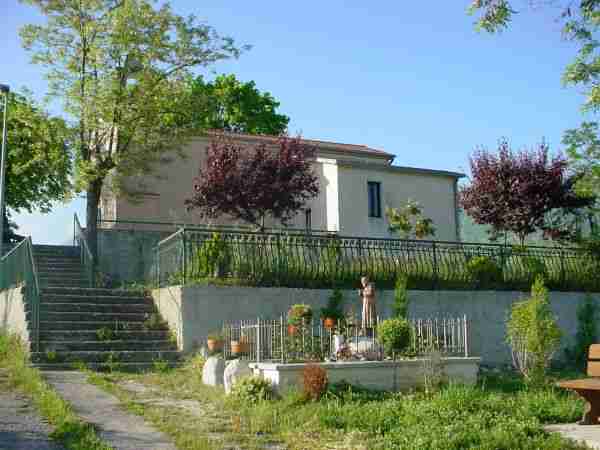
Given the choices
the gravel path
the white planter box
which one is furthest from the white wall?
the gravel path

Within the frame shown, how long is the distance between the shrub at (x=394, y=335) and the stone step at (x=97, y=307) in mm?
6573

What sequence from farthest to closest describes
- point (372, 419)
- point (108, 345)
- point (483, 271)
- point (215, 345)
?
point (483, 271)
point (108, 345)
point (215, 345)
point (372, 419)

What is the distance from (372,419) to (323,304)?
870 centimetres

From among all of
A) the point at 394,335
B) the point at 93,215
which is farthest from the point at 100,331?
the point at 93,215

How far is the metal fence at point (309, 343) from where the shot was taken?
1302cm

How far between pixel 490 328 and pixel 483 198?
562 centimetres

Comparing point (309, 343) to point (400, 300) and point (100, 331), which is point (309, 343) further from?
point (400, 300)

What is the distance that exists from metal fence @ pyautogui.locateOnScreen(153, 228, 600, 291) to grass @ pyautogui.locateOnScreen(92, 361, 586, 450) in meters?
5.57

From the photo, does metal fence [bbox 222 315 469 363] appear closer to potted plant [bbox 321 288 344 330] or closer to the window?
potted plant [bbox 321 288 344 330]

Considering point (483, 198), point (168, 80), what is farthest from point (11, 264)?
point (483, 198)

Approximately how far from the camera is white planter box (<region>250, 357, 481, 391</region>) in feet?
39.2

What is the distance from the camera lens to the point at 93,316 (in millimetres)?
17016

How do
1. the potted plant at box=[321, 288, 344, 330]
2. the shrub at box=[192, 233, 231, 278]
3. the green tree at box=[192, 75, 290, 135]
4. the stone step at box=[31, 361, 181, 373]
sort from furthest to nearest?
the green tree at box=[192, 75, 290, 135] → the potted plant at box=[321, 288, 344, 330] → the shrub at box=[192, 233, 231, 278] → the stone step at box=[31, 361, 181, 373]

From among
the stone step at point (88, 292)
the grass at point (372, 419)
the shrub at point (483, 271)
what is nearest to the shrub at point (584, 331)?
the shrub at point (483, 271)
